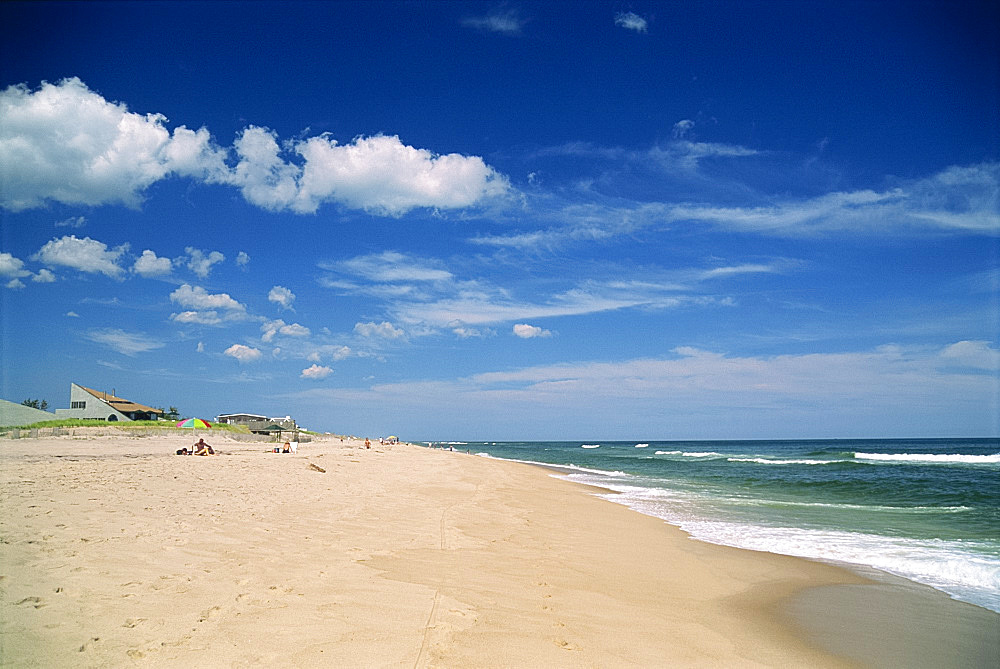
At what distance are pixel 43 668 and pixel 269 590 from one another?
217cm

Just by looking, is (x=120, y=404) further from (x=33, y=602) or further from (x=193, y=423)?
(x=33, y=602)

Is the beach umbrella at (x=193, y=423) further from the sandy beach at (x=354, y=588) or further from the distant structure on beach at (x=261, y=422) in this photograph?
the sandy beach at (x=354, y=588)

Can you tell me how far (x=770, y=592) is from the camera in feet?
26.3

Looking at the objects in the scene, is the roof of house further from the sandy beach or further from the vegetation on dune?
the sandy beach

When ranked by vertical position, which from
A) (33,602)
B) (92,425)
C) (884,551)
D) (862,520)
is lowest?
(862,520)

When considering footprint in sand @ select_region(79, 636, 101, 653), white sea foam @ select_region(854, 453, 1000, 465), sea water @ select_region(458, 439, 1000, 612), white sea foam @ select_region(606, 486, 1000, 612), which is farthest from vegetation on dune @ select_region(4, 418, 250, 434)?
white sea foam @ select_region(854, 453, 1000, 465)

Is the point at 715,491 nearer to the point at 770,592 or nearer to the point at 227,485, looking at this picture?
the point at 770,592

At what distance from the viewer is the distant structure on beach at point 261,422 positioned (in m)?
53.2

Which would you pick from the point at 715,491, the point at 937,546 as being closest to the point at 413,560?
the point at 937,546

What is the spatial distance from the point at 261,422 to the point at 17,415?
18.8 meters

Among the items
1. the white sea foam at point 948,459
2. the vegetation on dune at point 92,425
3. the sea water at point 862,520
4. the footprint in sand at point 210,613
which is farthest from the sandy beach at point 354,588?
the white sea foam at point 948,459

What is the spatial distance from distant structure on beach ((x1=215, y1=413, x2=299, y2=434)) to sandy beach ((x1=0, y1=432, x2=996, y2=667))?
142ft

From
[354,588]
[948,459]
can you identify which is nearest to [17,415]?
[354,588]

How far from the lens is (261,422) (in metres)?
55.8
